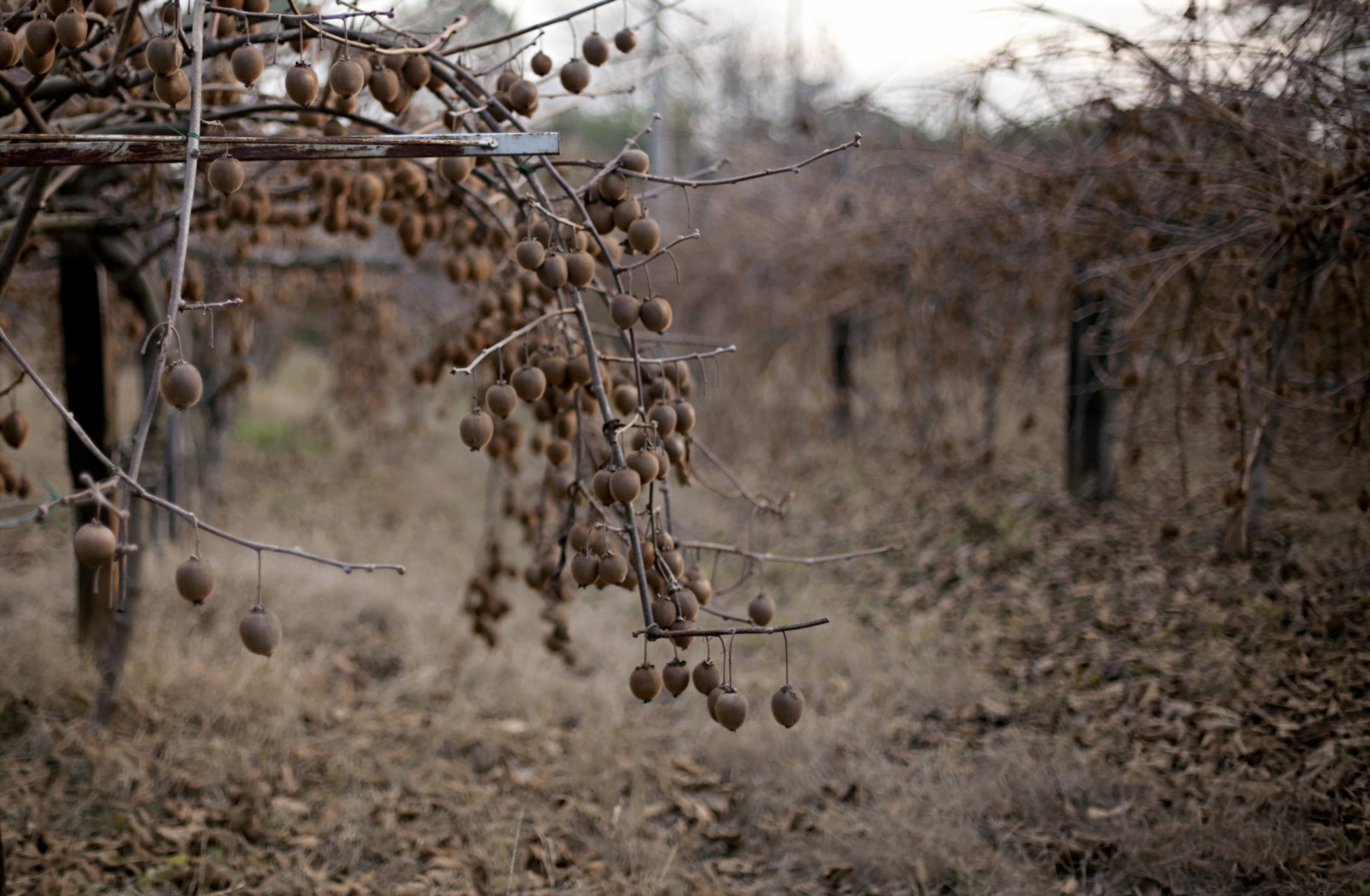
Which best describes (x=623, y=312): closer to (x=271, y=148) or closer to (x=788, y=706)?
(x=271, y=148)

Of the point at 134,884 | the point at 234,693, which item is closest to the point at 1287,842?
the point at 134,884

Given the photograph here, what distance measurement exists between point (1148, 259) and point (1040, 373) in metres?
3.45

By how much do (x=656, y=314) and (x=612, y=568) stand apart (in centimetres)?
54

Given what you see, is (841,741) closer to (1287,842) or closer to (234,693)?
(1287,842)

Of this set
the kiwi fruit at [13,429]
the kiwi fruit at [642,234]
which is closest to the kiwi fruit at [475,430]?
the kiwi fruit at [642,234]

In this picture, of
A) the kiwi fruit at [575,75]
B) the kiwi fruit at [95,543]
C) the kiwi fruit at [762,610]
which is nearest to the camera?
the kiwi fruit at [95,543]

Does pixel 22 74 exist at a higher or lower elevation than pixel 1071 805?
higher

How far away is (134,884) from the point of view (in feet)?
8.92

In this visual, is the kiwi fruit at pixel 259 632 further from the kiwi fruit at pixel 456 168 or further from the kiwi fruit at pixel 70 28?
the kiwi fruit at pixel 70 28

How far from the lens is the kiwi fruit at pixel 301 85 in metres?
1.86

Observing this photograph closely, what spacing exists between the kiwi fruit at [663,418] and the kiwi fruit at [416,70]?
88 centimetres

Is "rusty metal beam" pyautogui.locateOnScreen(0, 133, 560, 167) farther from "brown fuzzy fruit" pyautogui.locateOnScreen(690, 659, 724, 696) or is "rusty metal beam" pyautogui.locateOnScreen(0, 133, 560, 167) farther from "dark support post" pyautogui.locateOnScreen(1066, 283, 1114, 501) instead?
"dark support post" pyautogui.locateOnScreen(1066, 283, 1114, 501)

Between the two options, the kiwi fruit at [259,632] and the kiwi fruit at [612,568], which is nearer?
the kiwi fruit at [259,632]

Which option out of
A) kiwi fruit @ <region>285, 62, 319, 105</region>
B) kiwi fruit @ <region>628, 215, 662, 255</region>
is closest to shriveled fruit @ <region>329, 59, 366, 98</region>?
kiwi fruit @ <region>285, 62, 319, 105</region>
